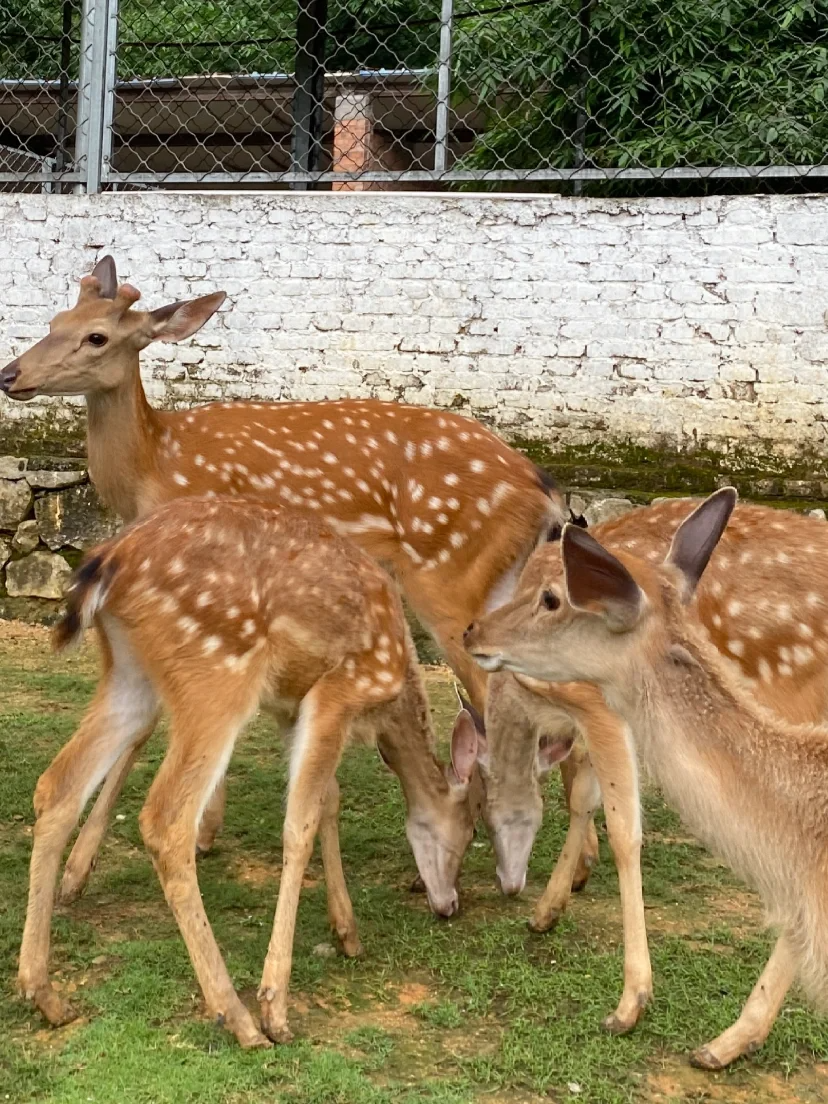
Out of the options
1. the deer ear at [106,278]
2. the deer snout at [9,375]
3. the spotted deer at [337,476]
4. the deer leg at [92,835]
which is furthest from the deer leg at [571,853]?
the deer ear at [106,278]

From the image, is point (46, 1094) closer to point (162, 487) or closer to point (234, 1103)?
point (234, 1103)

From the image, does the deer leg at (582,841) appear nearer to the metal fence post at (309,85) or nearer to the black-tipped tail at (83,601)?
the black-tipped tail at (83,601)

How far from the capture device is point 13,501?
8.33 m

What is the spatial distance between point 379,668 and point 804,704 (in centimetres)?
134

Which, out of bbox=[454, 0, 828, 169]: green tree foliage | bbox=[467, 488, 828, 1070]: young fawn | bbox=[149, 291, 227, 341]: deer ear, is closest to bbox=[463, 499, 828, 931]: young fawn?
bbox=[467, 488, 828, 1070]: young fawn

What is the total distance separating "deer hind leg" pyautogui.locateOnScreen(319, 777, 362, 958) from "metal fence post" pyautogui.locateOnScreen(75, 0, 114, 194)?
→ 5.81 meters

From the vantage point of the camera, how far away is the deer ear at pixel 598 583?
2.76 meters

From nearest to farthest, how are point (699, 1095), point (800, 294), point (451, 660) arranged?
point (699, 1095), point (451, 660), point (800, 294)

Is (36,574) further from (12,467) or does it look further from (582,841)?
(582,841)

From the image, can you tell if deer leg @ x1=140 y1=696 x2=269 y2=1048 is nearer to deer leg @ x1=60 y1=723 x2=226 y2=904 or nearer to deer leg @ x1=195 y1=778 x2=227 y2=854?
deer leg @ x1=60 y1=723 x2=226 y2=904

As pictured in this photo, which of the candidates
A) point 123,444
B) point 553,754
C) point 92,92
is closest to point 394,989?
point 553,754

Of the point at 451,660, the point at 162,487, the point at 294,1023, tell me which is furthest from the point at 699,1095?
the point at 162,487

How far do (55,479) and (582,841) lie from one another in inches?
208

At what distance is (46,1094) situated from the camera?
2.99 m
